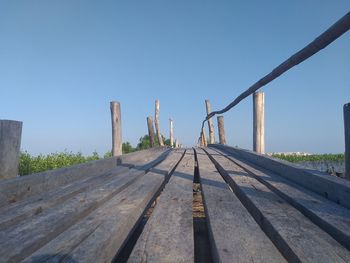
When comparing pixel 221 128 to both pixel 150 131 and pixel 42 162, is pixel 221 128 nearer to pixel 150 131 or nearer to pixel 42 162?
pixel 150 131

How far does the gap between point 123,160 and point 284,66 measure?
252 centimetres

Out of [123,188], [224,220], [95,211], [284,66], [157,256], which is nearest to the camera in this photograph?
[157,256]

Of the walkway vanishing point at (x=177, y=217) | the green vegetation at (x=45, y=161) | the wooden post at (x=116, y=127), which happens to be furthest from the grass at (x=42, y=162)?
the walkway vanishing point at (x=177, y=217)

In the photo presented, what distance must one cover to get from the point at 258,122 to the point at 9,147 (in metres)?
4.18

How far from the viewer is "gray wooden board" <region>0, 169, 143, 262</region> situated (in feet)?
4.01

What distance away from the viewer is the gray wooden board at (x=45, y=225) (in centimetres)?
122

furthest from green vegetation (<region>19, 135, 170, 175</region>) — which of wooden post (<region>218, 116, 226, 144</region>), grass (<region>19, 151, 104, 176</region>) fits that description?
wooden post (<region>218, 116, 226, 144</region>)

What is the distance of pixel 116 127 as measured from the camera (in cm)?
704

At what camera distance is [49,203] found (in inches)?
77.3

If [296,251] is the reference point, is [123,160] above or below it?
above

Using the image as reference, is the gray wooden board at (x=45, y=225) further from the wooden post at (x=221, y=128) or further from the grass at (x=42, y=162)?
the grass at (x=42, y=162)

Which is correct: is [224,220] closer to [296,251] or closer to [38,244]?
[296,251]

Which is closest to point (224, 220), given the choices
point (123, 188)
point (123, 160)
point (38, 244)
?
point (38, 244)

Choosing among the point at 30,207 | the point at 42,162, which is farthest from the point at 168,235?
the point at 42,162
